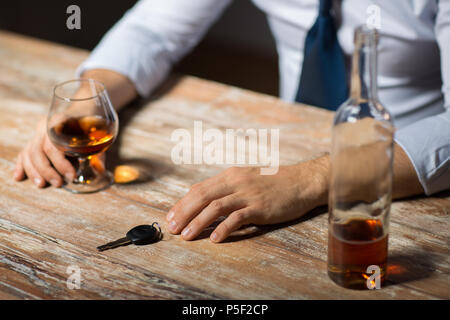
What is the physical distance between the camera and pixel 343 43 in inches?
58.0

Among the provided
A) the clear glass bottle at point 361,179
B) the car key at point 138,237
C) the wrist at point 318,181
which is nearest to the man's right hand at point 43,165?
the car key at point 138,237

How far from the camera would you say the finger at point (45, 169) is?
1.08 meters

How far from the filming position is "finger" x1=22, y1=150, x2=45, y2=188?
1.08m

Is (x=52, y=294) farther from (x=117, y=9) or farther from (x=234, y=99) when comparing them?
(x=117, y=9)

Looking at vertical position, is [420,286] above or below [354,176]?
below

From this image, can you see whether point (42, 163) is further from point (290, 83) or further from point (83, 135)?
point (290, 83)

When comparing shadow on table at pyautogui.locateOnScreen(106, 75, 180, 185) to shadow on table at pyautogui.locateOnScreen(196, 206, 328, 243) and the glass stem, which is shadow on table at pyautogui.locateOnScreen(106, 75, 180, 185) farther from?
shadow on table at pyautogui.locateOnScreen(196, 206, 328, 243)

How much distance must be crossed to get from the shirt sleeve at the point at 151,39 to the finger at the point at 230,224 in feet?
2.10

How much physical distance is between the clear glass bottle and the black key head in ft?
0.99

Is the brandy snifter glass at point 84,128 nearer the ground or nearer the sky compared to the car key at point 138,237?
nearer the sky

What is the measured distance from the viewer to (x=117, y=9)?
4164 mm

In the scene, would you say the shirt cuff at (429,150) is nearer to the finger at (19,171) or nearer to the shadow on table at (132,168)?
the shadow on table at (132,168)
